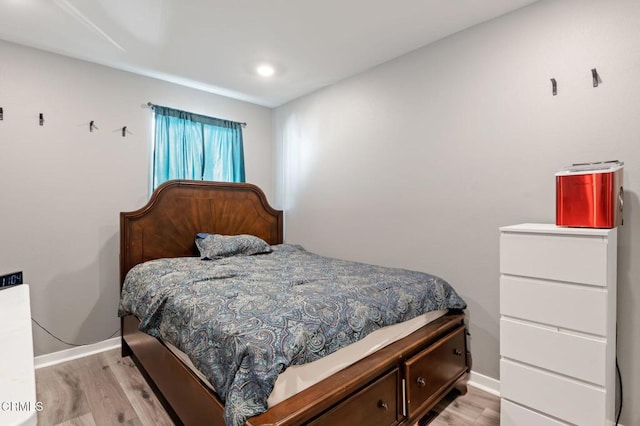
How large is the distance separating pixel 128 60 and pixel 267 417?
2.96 m

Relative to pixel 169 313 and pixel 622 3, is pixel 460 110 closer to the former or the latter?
pixel 622 3

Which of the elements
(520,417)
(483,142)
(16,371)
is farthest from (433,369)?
(16,371)

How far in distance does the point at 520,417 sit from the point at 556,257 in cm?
85

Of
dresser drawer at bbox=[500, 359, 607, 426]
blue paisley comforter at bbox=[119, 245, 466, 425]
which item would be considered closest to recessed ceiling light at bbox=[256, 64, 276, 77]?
blue paisley comforter at bbox=[119, 245, 466, 425]

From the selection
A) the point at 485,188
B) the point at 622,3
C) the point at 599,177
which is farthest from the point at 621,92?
the point at 485,188

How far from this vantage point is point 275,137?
13.3 feet

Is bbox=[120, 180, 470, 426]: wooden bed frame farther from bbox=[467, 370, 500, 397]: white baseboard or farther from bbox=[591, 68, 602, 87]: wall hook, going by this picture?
bbox=[591, 68, 602, 87]: wall hook

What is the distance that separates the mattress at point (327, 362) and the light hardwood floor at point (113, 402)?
518 millimetres

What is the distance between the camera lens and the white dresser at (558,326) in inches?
56.6

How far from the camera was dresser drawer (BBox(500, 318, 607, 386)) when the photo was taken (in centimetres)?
144

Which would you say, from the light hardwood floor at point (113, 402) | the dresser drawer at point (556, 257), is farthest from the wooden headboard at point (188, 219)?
the dresser drawer at point (556, 257)

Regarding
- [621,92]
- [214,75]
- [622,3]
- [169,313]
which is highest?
[214,75]

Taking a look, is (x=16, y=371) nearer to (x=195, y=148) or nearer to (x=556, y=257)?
(x=556, y=257)

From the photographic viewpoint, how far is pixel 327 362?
4.66 ft
